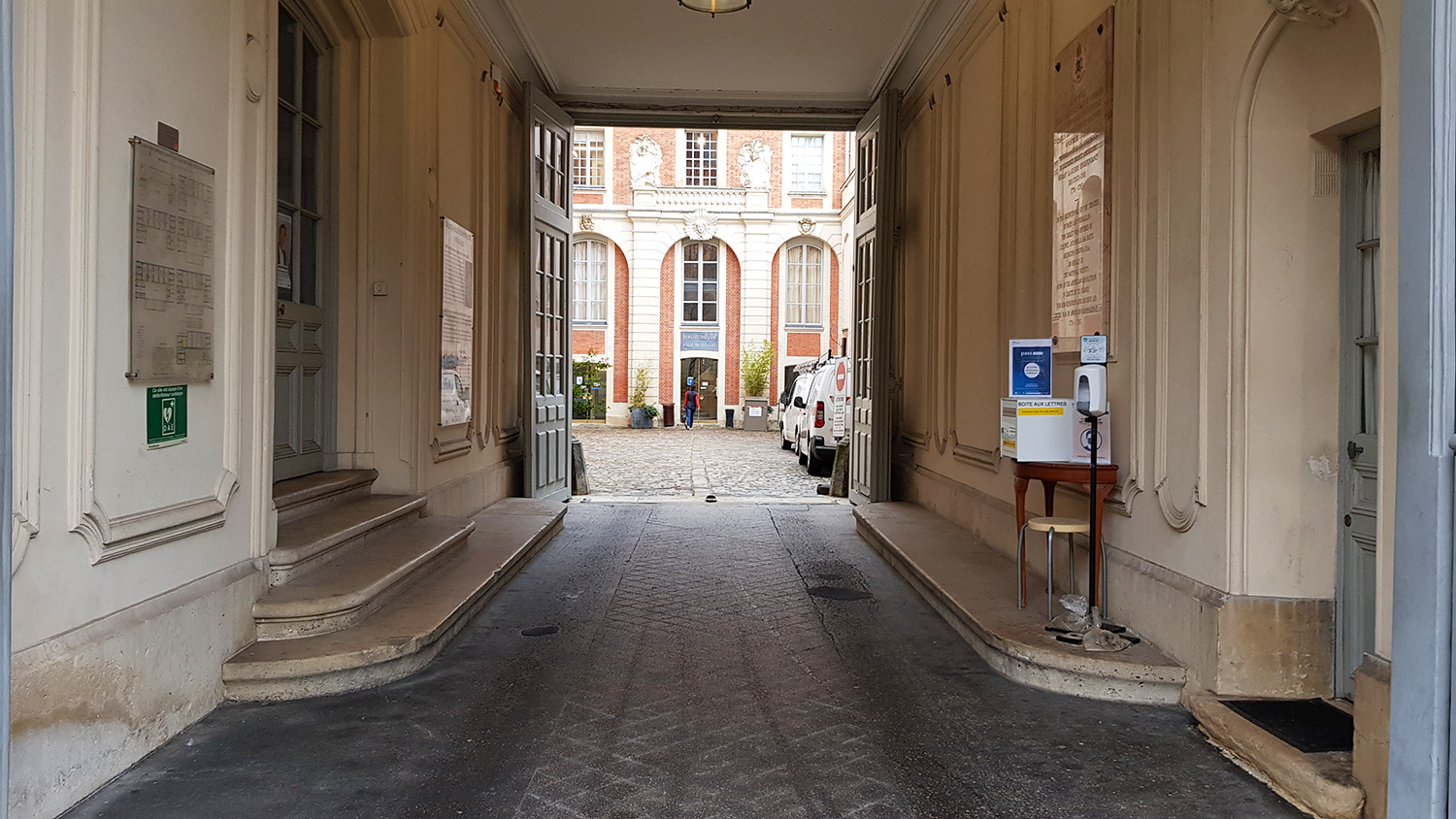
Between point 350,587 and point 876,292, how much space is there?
670 cm

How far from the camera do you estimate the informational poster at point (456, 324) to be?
24.7ft

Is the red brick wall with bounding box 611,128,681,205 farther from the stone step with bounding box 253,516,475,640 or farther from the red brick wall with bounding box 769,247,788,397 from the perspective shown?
the stone step with bounding box 253,516,475,640

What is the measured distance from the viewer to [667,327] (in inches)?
1220

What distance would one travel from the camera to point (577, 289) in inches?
1226

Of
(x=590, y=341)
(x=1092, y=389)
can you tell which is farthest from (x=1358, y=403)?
(x=590, y=341)

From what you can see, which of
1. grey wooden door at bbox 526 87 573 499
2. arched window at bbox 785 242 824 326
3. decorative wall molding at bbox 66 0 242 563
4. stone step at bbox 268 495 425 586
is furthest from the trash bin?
decorative wall molding at bbox 66 0 242 563

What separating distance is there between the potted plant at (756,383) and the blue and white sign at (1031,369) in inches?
959

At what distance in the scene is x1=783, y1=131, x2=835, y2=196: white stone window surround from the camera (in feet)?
101

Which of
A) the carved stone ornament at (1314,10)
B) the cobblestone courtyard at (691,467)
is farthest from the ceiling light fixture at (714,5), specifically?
the cobblestone courtyard at (691,467)

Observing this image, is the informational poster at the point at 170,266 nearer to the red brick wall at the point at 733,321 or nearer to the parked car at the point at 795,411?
the parked car at the point at 795,411

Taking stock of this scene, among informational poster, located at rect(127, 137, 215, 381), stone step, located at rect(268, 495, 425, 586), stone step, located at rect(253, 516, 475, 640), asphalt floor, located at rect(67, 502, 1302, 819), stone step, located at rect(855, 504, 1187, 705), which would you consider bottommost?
asphalt floor, located at rect(67, 502, 1302, 819)

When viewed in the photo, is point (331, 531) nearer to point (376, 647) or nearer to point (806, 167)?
point (376, 647)

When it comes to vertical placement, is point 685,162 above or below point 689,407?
above

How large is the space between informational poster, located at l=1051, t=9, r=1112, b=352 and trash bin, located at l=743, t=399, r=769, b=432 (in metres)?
23.5
